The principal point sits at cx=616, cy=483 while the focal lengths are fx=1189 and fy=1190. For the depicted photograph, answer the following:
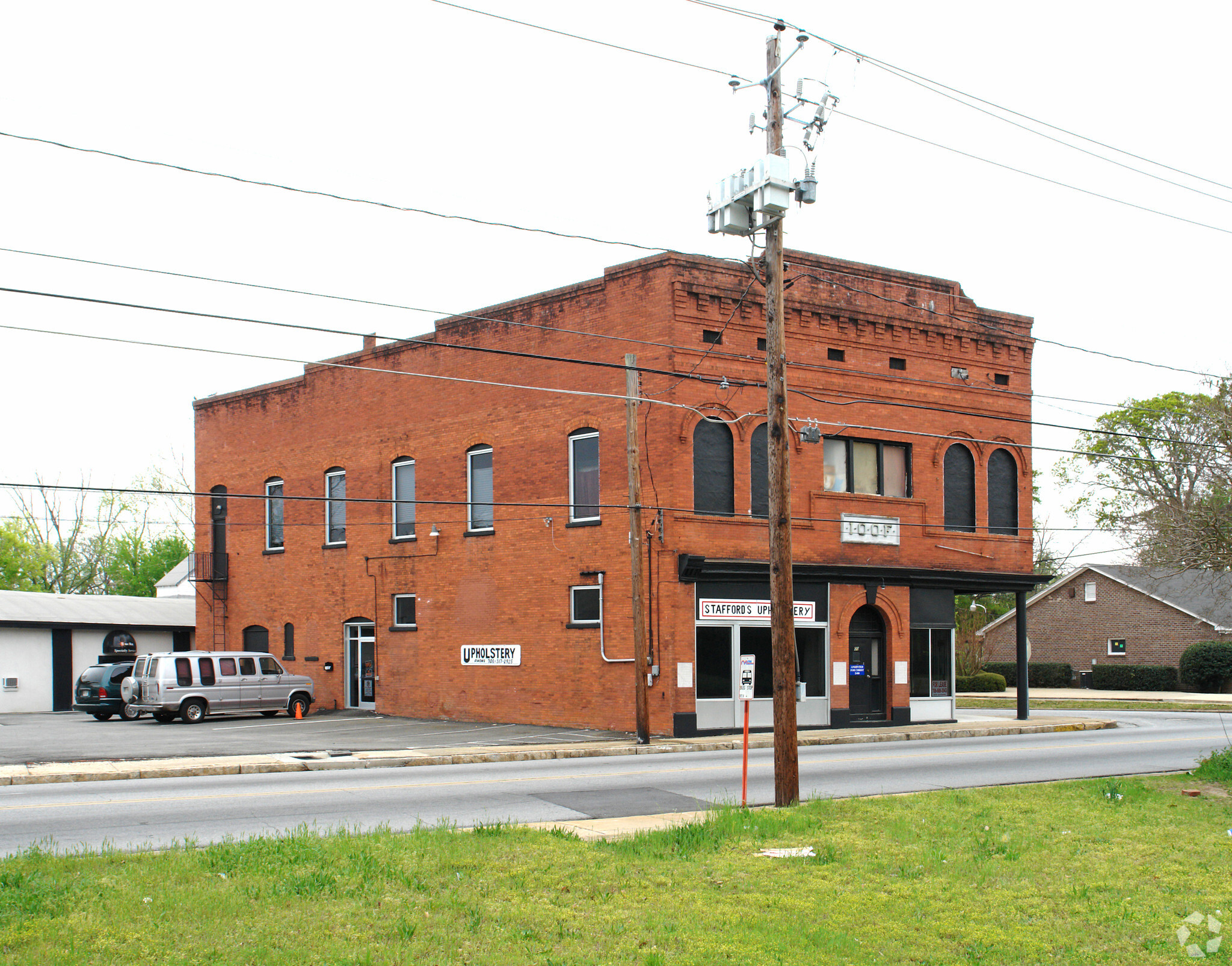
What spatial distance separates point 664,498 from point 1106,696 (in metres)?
29.4

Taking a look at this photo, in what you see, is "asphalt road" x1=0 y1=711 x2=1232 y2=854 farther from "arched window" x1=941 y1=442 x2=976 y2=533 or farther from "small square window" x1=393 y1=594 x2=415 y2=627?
"small square window" x1=393 y1=594 x2=415 y2=627

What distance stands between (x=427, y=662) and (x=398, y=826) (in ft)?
61.8

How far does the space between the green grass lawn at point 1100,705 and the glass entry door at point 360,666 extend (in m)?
18.5

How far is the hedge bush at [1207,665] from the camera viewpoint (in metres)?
48.3

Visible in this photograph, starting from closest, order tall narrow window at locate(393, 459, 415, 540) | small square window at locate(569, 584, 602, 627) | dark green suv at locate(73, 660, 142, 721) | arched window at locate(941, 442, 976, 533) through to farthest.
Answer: small square window at locate(569, 584, 602, 627)
arched window at locate(941, 442, 976, 533)
dark green suv at locate(73, 660, 142, 721)
tall narrow window at locate(393, 459, 415, 540)

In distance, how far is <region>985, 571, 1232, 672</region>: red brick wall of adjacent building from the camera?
52.0 m

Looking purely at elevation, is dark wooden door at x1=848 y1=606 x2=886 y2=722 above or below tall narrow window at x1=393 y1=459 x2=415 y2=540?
below

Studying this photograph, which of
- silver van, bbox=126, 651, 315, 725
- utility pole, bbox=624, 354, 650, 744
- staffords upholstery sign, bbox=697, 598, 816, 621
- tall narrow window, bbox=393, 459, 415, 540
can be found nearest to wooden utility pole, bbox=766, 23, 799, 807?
utility pole, bbox=624, 354, 650, 744

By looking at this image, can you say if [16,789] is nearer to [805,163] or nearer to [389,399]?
[805,163]

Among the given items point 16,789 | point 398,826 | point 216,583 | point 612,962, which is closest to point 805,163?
point 398,826

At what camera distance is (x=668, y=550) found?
25.6 meters

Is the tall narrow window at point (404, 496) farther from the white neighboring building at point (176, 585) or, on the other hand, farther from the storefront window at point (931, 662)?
the white neighboring building at point (176, 585)

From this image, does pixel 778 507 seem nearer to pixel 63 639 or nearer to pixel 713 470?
pixel 713 470

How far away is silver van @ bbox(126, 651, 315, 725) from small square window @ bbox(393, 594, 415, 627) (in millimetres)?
3403
